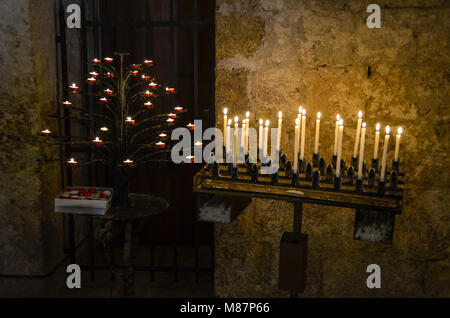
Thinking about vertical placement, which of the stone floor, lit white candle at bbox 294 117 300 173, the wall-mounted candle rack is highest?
lit white candle at bbox 294 117 300 173

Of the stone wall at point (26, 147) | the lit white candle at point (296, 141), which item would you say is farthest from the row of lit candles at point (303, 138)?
the stone wall at point (26, 147)

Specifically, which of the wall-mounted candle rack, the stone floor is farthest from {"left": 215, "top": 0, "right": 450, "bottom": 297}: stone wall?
A: the stone floor

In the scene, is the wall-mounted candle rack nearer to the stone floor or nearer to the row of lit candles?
the row of lit candles

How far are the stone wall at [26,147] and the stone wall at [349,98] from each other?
131 centimetres

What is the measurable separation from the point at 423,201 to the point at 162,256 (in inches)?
96.4

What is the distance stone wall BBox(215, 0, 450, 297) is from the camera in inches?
118

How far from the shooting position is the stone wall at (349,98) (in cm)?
299

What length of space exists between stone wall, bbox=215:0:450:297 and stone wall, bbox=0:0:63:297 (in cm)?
131

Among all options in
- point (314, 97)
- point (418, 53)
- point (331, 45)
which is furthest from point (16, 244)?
point (418, 53)

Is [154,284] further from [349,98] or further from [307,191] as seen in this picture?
[349,98]

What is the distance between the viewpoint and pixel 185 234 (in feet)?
15.0

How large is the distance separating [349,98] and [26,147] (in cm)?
235
